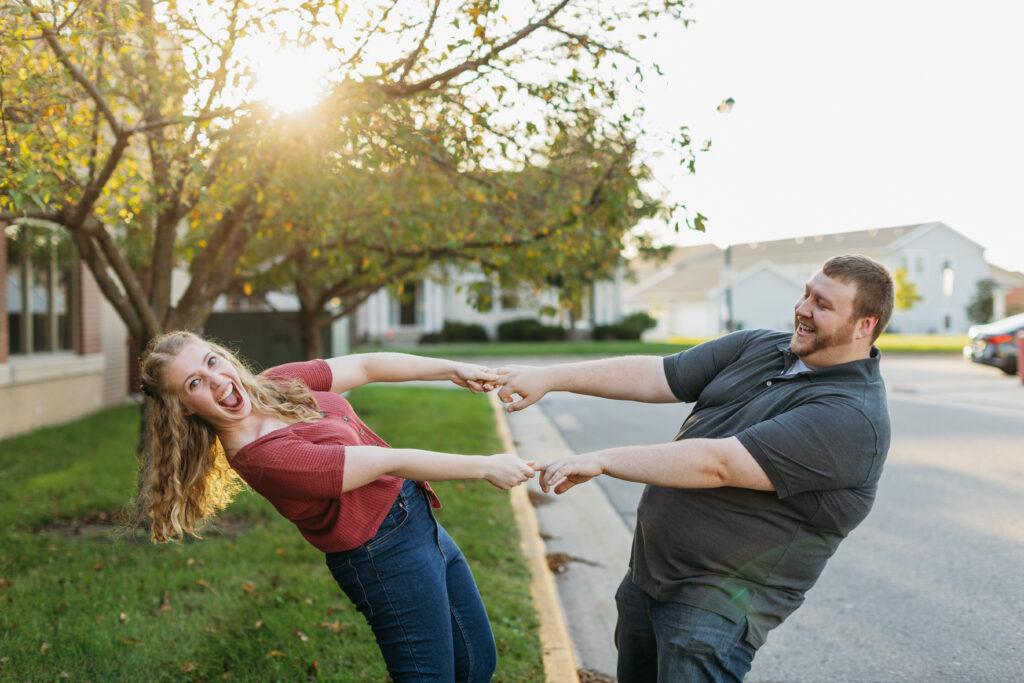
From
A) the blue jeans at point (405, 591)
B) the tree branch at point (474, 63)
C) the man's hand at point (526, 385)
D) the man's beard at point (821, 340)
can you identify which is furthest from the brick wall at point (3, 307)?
the man's beard at point (821, 340)

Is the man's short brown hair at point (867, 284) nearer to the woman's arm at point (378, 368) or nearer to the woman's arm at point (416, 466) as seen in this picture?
the woman's arm at point (416, 466)

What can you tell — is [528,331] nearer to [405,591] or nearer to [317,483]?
[405,591]

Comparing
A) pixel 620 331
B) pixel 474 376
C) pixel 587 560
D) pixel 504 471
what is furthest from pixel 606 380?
pixel 620 331

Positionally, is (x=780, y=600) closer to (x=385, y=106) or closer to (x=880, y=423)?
(x=880, y=423)

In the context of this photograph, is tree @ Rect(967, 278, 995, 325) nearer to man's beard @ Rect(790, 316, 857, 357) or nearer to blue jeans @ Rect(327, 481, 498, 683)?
man's beard @ Rect(790, 316, 857, 357)

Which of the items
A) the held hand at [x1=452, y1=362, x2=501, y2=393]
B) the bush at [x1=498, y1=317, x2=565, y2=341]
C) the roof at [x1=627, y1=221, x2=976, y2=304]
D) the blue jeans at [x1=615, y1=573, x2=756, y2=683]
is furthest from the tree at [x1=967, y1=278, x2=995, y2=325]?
the blue jeans at [x1=615, y1=573, x2=756, y2=683]

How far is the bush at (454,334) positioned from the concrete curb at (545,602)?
106ft

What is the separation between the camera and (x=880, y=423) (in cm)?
273

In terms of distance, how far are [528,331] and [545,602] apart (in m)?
36.0

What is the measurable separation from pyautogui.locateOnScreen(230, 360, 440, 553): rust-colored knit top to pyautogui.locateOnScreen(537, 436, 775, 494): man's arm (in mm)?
736

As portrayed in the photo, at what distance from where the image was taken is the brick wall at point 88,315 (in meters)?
14.0

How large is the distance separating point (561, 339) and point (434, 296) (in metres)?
6.29

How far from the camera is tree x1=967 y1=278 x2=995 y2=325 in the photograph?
60438mm

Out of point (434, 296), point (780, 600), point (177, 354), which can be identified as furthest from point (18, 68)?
point (434, 296)
